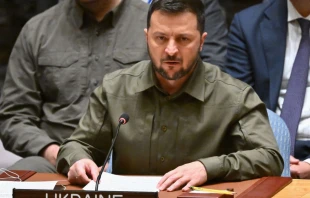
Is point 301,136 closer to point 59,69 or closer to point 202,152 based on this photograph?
point 202,152

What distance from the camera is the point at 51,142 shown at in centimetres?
394

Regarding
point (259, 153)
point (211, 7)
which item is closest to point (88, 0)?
point (211, 7)

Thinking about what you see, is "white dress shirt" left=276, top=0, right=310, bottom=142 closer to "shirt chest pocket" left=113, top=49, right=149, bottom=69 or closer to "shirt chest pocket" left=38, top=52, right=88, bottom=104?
"shirt chest pocket" left=113, top=49, right=149, bottom=69

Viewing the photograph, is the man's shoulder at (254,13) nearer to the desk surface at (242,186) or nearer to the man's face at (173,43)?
the man's face at (173,43)

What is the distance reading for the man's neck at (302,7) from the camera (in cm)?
403

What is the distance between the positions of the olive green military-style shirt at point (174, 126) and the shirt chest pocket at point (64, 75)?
75cm

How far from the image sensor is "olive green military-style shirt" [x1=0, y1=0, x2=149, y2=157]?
13.2 ft

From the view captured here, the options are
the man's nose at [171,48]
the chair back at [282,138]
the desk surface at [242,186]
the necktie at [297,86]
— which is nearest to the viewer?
the desk surface at [242,186]

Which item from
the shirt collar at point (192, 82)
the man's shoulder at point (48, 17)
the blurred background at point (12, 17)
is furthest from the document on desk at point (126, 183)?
the blurred background at point (12, 17)

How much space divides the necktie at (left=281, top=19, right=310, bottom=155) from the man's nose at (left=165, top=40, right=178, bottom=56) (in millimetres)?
969

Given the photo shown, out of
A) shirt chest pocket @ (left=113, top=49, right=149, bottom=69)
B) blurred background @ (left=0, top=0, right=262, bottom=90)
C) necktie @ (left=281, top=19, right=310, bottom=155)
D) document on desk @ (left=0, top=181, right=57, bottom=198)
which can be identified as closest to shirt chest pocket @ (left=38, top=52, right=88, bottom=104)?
shirt chest pocket @ (left=113, top=49, right=149, bottom=69)

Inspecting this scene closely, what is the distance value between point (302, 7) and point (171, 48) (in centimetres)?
112

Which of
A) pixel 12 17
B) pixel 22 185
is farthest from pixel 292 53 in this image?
pixel 12 17

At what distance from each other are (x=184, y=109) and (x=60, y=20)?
115 centimetres
